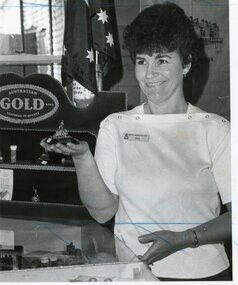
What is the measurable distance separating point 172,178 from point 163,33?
1.12 ft

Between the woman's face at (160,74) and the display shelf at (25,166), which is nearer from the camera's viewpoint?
the woman's face at (160,74)

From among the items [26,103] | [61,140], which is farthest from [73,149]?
[26,103]

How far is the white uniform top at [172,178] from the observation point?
107 centimetres

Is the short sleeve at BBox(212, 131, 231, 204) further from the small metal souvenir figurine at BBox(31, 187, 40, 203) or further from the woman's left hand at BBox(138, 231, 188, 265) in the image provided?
the small metal souvenir figurine at BBox(31, 187, 40, 203)

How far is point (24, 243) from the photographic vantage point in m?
0.99

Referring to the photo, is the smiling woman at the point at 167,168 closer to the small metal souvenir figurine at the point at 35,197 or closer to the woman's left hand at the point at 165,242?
the woman's left hand at the point at 165,242

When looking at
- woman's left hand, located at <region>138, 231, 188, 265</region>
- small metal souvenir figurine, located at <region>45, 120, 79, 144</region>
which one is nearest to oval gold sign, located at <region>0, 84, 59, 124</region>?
small metal souvenir figurine, located at <region>45, 120, 79, 144</region>

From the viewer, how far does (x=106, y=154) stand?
3.59ft

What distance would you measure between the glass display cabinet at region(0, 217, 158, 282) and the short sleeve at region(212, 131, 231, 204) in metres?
0.27

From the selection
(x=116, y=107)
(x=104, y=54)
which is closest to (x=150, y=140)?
(x=116, y=107)

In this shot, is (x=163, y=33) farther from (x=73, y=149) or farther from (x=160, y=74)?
(x=73, y=149)

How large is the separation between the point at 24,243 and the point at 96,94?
393 mm

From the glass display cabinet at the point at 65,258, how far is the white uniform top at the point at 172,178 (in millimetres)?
99

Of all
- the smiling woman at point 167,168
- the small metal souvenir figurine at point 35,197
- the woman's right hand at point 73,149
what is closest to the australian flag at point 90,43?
the smiling woman at point 167,168
